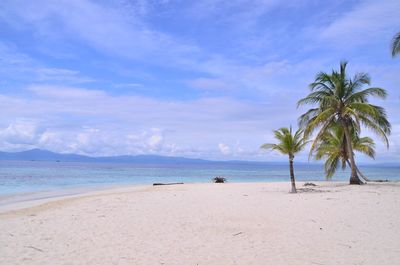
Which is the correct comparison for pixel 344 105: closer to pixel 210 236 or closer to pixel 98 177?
pixel 210 236

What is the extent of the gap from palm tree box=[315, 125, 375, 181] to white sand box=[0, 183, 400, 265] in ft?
36.4

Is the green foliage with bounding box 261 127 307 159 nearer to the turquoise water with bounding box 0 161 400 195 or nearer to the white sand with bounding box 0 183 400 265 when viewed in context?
the white sand with bounding box 0 183 400 265

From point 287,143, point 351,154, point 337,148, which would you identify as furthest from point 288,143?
point 337,148

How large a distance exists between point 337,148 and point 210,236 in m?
17.2

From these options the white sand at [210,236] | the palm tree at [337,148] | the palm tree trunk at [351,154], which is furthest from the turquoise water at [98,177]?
the palm tree trunk at [351,154]

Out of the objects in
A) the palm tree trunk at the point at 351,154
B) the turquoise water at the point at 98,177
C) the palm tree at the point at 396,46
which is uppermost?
the palm tree at the point at 396,46

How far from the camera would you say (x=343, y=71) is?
18.4 meters

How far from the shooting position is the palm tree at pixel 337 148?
21.7 metres

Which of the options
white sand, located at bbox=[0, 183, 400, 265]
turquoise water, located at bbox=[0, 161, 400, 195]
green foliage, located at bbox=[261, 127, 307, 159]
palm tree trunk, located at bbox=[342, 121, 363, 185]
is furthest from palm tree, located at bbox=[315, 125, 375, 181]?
turquoise water, located at bbox=[0, 161, 400, 195]

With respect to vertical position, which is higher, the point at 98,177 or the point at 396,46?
the point at 396,46

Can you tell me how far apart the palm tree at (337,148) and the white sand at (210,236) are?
11.1 metres

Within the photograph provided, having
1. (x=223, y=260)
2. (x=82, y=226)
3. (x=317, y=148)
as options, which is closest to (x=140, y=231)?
(x=82, y=226)

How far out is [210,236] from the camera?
7.25 meters

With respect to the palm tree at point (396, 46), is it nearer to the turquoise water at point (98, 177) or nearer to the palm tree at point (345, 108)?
the palm tree at point (345, 108)
